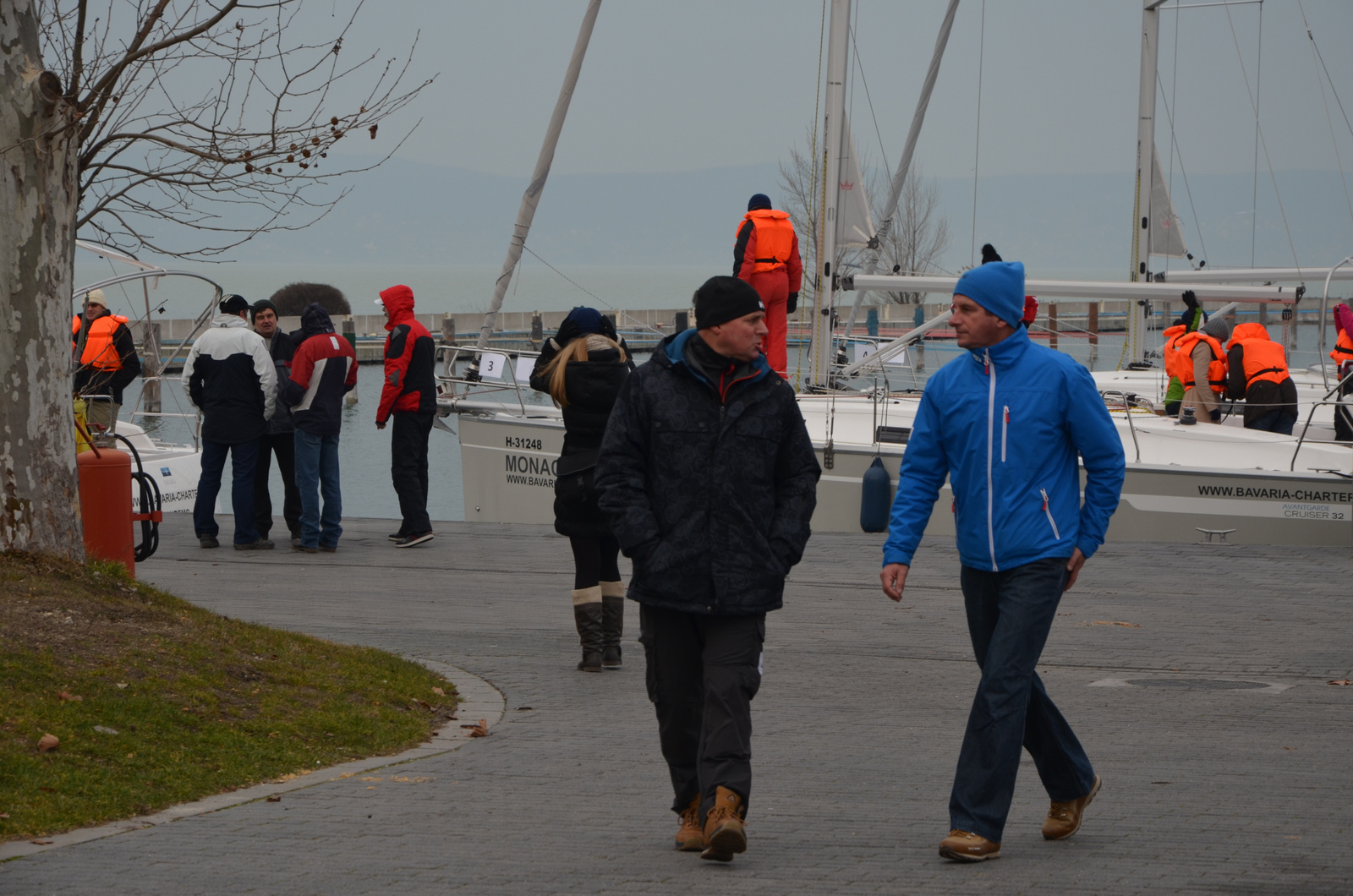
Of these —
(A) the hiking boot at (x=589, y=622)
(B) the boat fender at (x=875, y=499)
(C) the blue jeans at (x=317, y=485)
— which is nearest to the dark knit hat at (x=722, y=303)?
(A) the hiking boot at (x=589, y=622)

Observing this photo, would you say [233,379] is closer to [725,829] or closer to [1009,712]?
[725,829]

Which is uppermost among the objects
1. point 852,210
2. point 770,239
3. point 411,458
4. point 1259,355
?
point 852,210

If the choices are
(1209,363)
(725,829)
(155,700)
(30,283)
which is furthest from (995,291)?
(1209,363)

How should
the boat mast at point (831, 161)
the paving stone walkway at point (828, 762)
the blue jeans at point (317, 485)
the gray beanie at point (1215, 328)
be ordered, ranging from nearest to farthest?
1. the paving stone walkway at point (828, 762)
2. the blue jeans at point (317, 485)
3. the gray beanie at point (1215, 328)
4. the boat mast at point (831, 161)

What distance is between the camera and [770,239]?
14453 mm

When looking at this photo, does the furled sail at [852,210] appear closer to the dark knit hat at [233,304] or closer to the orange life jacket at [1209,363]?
the orange life jacket at [1209,363]

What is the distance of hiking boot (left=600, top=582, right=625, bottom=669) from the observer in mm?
8352

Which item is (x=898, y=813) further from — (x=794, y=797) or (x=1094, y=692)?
(x=1094, y=692)

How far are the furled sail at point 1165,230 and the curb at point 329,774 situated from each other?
56.2ft

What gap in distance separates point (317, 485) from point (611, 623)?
5.38m

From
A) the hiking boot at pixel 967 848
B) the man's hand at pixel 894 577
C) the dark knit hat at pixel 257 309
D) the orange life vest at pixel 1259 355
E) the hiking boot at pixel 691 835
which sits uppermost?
the dark knit hat at pixel 257 309

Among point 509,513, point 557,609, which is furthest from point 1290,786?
point 509,513

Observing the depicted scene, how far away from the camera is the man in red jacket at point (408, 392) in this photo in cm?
1293

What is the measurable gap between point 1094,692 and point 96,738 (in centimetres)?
466
